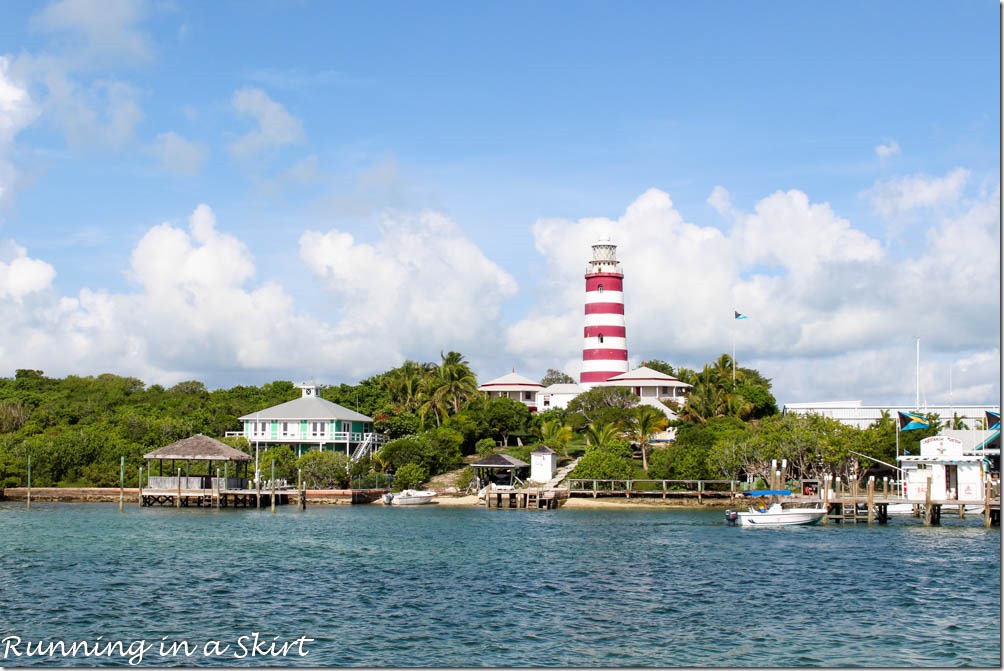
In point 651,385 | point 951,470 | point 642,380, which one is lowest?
Result: point 951,470

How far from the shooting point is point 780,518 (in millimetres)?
56562

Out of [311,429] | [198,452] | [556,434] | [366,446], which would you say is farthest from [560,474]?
[198,452]

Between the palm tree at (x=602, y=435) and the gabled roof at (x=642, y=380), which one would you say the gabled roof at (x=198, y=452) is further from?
the gabled roof at (x=642, y=380)

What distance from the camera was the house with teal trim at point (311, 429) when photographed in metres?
86.7

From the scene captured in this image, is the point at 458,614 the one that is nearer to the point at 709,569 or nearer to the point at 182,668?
the point at 182,668

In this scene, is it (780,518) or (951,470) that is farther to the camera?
(951,470)

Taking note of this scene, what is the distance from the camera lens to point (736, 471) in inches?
2852

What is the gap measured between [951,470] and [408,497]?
117 ft

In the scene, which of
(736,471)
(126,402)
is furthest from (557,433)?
(126,402)

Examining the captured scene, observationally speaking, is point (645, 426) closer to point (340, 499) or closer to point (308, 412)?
point (340, 499)

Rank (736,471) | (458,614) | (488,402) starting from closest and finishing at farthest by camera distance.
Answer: (458,614)
(736,471)
(488,402)

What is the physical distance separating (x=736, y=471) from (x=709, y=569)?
35.6 meters

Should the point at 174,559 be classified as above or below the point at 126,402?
below

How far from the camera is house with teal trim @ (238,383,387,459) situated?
284ft
